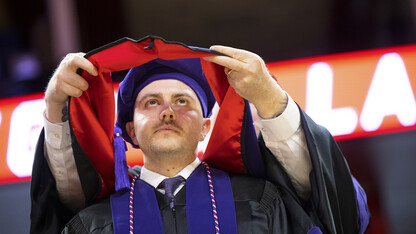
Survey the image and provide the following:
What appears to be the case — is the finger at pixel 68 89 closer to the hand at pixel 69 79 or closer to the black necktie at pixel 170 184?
the hand at pixel 69 79

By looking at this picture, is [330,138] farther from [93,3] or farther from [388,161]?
[93,3]

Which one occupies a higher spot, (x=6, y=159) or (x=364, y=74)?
(x=364, y=74)

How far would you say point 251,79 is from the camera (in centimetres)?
159

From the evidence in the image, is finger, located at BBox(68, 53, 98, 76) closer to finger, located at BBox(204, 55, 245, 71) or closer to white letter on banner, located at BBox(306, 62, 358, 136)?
finger, located at BBox(204, 55, 245, 71)

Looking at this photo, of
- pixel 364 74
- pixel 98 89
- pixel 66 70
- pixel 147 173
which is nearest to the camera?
pixel 66 70

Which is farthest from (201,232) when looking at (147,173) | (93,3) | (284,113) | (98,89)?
(93,3)

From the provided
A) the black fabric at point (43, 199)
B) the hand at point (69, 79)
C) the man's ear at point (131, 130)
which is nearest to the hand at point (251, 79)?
the hand at point (69, 79)

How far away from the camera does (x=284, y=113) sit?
5.51ft

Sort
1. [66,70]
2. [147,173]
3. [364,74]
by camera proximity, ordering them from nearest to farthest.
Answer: [66,70]
[147,173]
[364,74]

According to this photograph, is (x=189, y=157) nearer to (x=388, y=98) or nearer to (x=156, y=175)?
(x=156, y=175)

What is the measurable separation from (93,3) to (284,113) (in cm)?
171

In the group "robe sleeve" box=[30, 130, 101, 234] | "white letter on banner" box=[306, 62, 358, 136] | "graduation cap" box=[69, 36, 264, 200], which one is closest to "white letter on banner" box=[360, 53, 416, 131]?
"white letter on banner" box=[306, 62, 358, 136]

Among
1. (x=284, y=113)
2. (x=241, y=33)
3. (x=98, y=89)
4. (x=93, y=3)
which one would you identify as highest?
(x=93, y=3)

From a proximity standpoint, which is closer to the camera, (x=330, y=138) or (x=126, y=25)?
(x=330, y=138)
